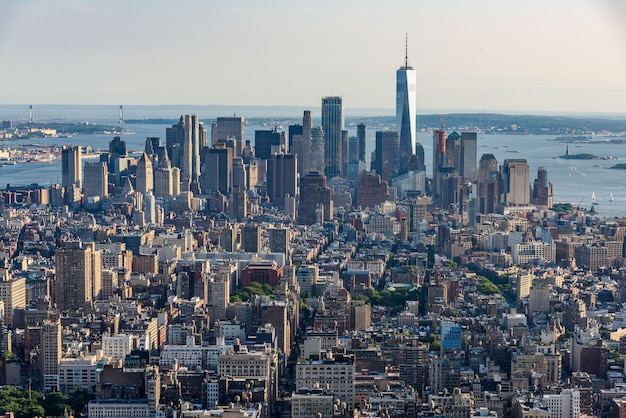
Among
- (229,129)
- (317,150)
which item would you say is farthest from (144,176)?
(229,129)

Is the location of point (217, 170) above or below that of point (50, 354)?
above

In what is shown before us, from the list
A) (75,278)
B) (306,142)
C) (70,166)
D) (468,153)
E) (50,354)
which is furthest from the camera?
(306,142)

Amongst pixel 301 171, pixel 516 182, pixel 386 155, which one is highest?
pixel 386 155

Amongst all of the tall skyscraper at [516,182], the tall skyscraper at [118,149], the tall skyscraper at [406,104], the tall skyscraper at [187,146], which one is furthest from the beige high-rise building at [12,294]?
the tall skyscraper at [406,104]

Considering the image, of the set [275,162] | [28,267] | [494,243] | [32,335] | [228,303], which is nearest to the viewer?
[32,335]

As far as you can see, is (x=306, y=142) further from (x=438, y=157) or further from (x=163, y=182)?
(x=163, y=182)

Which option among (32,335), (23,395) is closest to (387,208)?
(32,335)

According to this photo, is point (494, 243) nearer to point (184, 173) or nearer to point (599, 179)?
point (184, 173)
